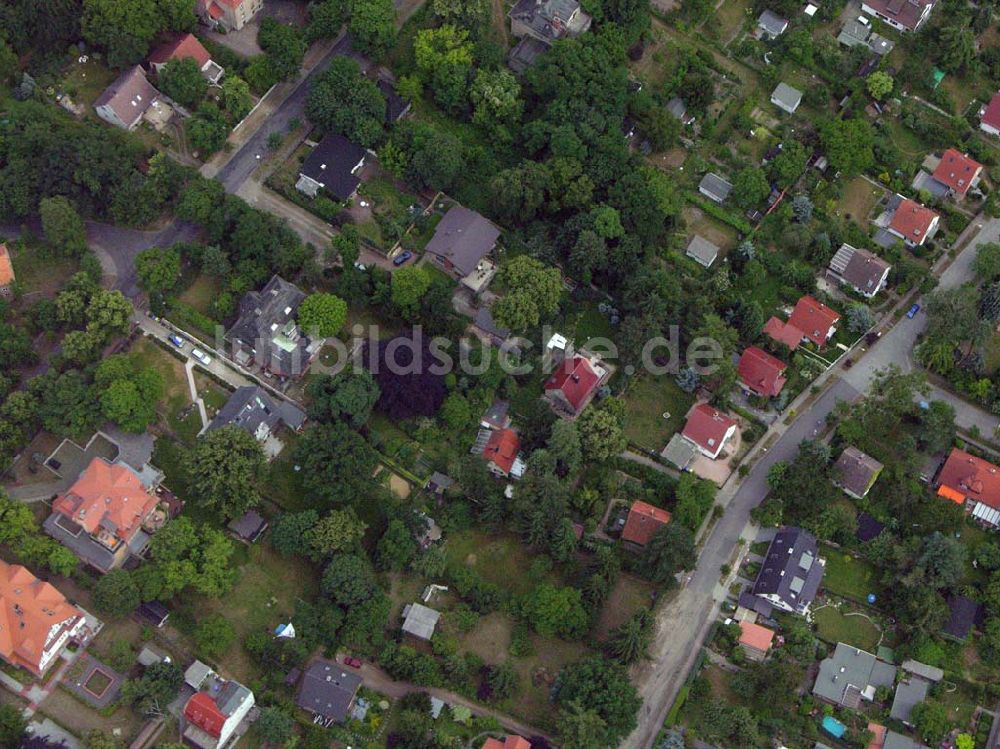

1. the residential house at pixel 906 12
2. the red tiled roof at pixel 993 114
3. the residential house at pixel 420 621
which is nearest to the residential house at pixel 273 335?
the residential house at pixel 420 621

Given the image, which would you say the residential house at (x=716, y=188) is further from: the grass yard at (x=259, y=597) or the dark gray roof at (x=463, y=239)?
the grass yard at (x=259, y=597)

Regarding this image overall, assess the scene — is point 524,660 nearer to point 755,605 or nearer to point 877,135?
point 755,605

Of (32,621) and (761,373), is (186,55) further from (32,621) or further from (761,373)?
(761,373)

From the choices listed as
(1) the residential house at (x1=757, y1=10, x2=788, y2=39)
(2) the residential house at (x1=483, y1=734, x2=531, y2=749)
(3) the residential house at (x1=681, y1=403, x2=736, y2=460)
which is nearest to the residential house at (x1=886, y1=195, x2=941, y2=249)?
(1) the residential house at (x1=757, y1=10, x2=788, y2=39)

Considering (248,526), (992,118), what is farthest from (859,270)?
(248,526)

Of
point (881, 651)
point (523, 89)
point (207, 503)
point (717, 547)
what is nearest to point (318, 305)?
point (207, 503)
